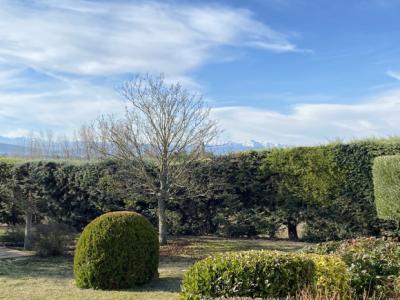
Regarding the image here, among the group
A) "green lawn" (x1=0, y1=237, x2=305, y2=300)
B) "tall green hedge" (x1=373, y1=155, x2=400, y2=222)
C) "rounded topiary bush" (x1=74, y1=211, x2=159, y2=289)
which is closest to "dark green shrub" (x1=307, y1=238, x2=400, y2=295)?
"green lawn" (x1=0, y1=237, x2=305, y2=300)

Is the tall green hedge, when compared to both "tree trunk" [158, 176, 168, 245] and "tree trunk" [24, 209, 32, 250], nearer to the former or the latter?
"tree trunk" [158, 176, 168, 245]

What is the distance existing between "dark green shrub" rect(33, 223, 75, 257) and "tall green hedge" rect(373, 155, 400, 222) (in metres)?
7.37

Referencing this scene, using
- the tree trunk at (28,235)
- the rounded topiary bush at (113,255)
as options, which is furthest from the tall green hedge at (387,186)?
the tree trunk at (28,235)

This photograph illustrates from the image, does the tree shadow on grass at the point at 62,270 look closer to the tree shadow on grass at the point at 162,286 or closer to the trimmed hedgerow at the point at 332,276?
the tree shadow on grass at the point at 162,286

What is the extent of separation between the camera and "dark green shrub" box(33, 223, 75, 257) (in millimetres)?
10531

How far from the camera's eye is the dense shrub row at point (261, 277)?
4.77 m

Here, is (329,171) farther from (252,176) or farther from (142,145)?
(142,145)

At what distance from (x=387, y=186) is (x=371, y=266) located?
5.91 m

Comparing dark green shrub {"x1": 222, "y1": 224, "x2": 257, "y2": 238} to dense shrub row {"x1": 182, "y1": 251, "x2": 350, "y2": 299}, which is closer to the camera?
dense shrub row {"x1": 182, "y1": 251, "x2": 350, "y2": 299}

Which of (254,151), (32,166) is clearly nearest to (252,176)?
(254,151)

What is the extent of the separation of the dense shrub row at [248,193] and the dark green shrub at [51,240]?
2.32 meters

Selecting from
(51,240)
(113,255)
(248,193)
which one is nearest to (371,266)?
(113,255)

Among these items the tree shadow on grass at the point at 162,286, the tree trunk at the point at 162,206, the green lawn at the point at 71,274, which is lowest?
the tree shadow on grass at the point at 162,286

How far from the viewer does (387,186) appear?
1088cm
